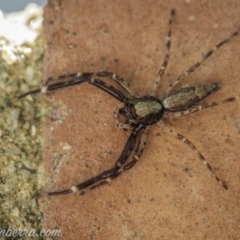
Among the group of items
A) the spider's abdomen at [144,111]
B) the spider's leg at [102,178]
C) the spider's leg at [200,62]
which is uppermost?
the spider's leg at [200,62]

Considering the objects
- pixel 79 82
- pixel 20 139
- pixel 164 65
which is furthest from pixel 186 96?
pixel 20 139

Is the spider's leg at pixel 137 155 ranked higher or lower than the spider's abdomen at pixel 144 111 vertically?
lower

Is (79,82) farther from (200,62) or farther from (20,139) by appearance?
(200,62)

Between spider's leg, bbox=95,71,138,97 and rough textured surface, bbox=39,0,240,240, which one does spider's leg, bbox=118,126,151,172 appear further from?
spider's leg, bbox=95,71,138,97

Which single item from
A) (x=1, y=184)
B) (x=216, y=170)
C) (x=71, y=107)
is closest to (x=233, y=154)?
(x=216, y=170)

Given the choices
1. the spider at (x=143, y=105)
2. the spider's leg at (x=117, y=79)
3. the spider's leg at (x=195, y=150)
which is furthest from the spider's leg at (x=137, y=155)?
the spider's leg at (x=117, y=79)

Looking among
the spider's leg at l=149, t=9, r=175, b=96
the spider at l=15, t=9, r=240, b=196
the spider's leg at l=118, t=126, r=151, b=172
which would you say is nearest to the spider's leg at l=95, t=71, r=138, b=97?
the spider at l=15, t=9, r=240, b=196

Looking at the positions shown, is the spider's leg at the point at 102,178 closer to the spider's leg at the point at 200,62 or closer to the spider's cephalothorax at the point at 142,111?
the spider's cephalothorax at the point at 142,111
